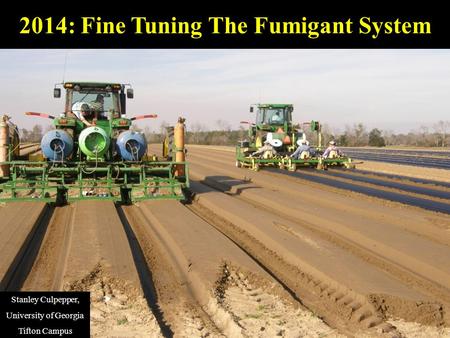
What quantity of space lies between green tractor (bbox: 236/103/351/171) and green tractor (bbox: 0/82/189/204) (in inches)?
302

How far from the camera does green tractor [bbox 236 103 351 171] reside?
19188mm

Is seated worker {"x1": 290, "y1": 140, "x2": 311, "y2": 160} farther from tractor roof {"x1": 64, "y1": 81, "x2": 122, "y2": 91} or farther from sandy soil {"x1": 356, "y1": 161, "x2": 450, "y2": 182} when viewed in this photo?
tractor roof {"x1": 64, "y1": 81, "x2": 122, "y2": 91}

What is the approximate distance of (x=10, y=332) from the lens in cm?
386

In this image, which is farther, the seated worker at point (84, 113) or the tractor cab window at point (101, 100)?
the tractor cab window at point (101, 100)

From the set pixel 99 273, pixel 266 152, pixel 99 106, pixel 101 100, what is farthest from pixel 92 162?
pixel 266 152

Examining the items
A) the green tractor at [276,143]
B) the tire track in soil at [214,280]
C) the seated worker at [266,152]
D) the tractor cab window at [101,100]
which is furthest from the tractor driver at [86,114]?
the seated worker at [266,152]

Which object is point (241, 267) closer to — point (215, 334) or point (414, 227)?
point (215, 334)

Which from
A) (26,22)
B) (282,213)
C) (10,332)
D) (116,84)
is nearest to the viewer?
(10,332)

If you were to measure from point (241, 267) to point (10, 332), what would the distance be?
2.85m

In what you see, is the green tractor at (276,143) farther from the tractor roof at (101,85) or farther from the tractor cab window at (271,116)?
the tractor roof at (101,85)

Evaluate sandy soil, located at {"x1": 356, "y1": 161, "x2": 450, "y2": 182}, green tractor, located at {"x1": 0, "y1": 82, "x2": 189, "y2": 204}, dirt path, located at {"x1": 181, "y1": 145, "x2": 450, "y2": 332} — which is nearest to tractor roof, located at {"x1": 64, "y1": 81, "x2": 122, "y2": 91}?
green tractor, located at {"x1": 0, "y1": 82, "x2": 189, "y2": 204}

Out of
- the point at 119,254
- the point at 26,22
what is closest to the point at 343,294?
the point at 119,254

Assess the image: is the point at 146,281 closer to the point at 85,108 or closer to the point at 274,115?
the point at 85,108

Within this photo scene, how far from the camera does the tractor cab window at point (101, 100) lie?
12.4m
